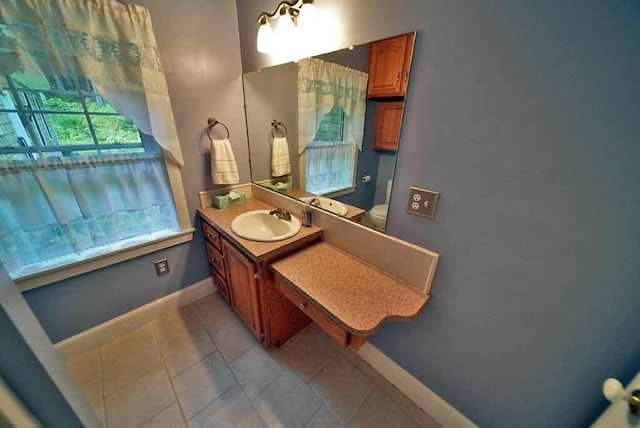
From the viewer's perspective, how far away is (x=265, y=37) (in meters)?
1.39

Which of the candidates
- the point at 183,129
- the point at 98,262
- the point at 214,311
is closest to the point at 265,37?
the point at 183,129

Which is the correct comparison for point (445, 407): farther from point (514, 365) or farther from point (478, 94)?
point (478, 94)

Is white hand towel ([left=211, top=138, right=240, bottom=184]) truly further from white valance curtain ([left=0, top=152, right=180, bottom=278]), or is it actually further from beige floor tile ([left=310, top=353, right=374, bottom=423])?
beige floor tile ([left=310, top=353, right=374, bottom=423])

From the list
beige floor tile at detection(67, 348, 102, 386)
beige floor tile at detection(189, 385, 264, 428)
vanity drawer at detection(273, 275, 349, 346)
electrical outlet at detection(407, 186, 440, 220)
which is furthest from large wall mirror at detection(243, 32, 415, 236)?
beige floor tile at detection(67, 348, 102, 386)

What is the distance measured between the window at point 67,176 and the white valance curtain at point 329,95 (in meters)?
1.03

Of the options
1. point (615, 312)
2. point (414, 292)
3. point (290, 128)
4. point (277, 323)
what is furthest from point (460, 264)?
point (290, 128)

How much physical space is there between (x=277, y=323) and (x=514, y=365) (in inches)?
47.8

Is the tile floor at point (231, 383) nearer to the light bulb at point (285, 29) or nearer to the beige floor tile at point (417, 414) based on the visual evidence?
the beige floor tile at point (417, 414)

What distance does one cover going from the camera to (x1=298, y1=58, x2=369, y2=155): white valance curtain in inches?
45.0

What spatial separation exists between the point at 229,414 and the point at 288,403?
1.03ft

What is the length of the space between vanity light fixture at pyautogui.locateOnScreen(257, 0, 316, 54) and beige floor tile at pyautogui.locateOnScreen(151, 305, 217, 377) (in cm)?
202

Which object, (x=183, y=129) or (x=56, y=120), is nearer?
(x=56, y=120)

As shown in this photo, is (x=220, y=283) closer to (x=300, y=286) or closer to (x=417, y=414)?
(x=300, y=286)

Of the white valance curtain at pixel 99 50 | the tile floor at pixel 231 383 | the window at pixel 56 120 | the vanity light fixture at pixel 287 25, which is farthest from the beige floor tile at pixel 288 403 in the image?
the vanity light fixture at pixel 287 25
